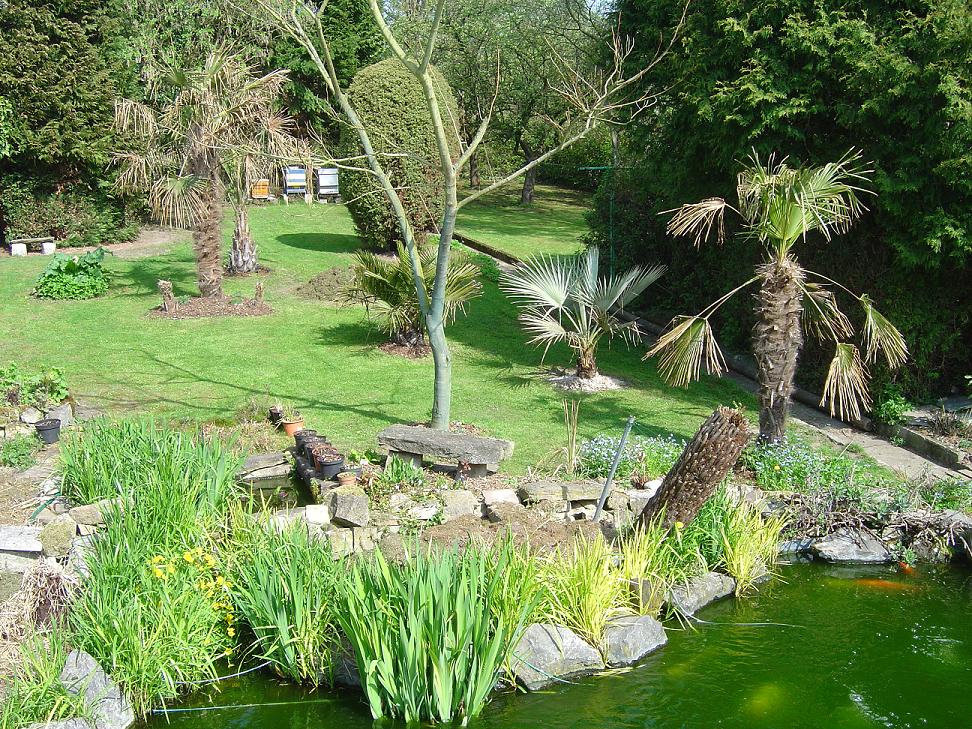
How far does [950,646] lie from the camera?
22.0ft

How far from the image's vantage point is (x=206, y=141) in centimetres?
1422

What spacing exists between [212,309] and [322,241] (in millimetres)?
6597

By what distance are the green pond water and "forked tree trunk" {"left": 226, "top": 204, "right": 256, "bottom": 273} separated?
12305 mm

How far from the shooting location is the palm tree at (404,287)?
37.9 ft

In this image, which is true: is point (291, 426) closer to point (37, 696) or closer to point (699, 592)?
point (699, 592)

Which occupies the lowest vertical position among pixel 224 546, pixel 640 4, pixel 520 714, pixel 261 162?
pixel 520 714

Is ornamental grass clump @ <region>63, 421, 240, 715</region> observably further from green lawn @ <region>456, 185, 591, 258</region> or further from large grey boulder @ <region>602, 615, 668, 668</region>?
green lawn @ <region>456, 185, 591, 258</region>

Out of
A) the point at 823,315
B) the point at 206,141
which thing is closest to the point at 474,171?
the point at 206,141

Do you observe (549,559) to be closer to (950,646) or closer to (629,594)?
(629,594)

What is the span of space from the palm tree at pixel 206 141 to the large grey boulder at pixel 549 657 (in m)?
9.42

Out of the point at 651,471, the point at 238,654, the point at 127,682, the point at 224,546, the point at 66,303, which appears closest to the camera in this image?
the point at 127,682

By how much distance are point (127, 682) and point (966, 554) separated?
656 cm

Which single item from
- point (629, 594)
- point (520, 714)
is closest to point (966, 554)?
point (629, 594)

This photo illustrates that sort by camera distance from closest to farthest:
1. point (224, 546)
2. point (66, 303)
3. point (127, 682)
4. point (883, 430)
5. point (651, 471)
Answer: point (127, 682)
point (224, 546)
point (651, 471)
point (883, 430)
point (66, 303)
